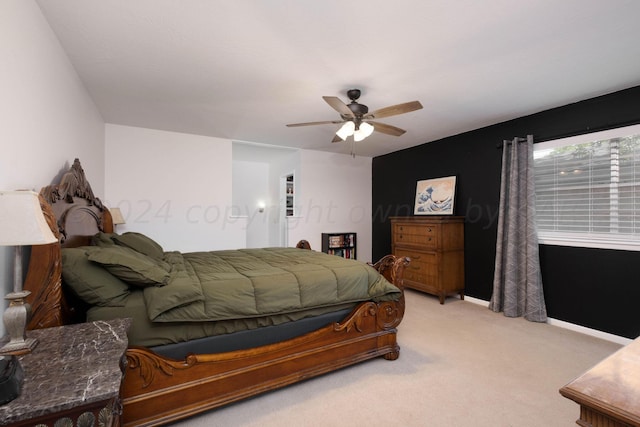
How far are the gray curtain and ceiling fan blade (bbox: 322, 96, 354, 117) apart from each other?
2327 millimetres

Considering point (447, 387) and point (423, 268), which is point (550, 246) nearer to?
point (423, 268)

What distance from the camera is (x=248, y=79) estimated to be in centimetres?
260

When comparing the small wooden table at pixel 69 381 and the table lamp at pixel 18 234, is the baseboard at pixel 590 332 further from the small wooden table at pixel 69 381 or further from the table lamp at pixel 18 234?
the table lamp at pixel 18 234

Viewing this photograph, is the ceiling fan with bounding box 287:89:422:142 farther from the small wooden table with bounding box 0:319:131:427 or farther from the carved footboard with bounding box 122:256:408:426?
the small wooden table with bounding box 0:319:131:427

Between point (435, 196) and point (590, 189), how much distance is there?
1903 mm

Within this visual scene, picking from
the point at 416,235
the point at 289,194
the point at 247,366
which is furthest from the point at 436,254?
the point at 289,194

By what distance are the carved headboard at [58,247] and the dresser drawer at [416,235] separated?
386 centimetres

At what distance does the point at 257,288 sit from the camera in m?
1.91

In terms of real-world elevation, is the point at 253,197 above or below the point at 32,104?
below

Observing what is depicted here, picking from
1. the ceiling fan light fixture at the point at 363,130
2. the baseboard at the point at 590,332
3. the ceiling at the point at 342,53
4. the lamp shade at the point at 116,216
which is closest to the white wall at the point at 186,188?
the lamp shade at the point at 116,216

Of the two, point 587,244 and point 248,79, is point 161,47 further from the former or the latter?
point 587,244

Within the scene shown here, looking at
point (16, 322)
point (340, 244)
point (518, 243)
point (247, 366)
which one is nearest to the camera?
point (16, 322)

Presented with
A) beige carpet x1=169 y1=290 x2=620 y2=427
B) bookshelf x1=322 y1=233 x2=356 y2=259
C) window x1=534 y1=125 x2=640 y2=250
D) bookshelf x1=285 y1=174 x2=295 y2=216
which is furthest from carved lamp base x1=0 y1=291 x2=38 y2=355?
bookshelf x1=285 y1=174 x2=295 y2=216

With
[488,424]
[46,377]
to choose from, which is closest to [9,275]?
[46,377]
